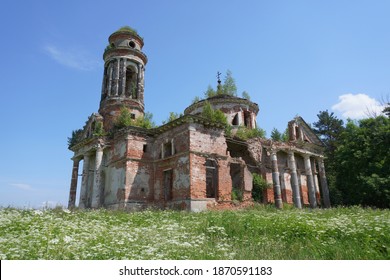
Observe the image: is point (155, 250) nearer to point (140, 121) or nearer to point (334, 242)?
point (334, 242)

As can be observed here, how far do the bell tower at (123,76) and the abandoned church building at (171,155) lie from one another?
3.2 inches

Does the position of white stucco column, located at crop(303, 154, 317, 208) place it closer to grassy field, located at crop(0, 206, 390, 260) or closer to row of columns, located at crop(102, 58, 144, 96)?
row of columns, located at crop(102, 58, 144, 96)

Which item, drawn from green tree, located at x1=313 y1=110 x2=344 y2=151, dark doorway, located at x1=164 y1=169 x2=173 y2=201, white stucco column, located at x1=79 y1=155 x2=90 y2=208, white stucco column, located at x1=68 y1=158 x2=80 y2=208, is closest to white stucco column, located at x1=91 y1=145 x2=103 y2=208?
white stucco column, located at x1=79 y1=155 x2=90 y2=208

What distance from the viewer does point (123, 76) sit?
24000 millimetres

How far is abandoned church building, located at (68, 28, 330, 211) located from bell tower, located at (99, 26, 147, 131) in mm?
82

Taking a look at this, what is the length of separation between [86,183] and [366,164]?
70.7 ft

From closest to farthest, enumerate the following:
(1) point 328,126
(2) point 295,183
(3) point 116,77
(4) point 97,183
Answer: (4) point 97,183 → (2) point 295,183 → (3) point 116,77 → (1) point 328,126

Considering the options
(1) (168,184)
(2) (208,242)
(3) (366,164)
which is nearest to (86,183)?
(1) (168,184)

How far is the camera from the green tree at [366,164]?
65.5 ft

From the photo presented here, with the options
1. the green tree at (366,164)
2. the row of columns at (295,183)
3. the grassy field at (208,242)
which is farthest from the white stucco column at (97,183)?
the green tree at (366,164)

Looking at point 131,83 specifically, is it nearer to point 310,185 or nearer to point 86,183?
point 86,183

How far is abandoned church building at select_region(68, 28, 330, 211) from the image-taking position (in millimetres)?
17766
